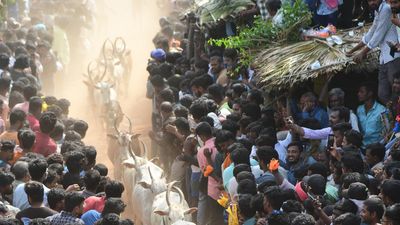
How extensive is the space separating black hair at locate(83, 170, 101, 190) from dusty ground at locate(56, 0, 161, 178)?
6.17 meters

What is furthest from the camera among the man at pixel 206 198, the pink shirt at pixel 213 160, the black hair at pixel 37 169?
the man at pixel 206 198

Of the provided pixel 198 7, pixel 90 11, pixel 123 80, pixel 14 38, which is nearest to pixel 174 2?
pixel 90 11

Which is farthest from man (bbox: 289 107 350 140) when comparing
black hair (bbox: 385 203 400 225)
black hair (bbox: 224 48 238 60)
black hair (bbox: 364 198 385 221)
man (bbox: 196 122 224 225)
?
black hair (bbox: 224 48 238 60)

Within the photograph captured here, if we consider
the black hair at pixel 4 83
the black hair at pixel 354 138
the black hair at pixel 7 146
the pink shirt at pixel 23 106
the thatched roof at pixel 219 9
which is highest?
the thatched roof at pixel 219 9

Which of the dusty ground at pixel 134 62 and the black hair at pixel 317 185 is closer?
the black hair at pixel 317 185

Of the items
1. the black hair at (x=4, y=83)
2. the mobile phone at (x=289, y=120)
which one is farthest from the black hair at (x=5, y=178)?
the black hair at (x=4, y=83)

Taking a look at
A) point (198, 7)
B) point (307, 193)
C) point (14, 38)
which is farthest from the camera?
point (14, 38)

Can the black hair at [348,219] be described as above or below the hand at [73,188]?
below

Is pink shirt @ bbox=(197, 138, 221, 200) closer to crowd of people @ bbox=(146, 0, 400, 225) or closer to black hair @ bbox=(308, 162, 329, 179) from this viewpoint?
crowd of people @ bbox=(146, 0, 400, 225)

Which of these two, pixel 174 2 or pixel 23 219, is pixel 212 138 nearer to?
pixel 23 219

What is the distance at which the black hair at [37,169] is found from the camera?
1166 cm

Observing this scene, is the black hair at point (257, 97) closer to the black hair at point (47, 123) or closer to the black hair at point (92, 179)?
the black hair at point (47, 123)

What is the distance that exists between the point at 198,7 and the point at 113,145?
9.42 ft

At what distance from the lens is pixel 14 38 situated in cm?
2220
